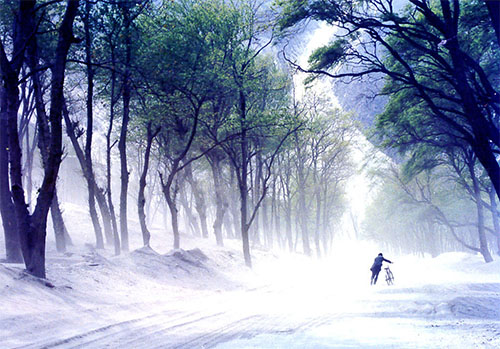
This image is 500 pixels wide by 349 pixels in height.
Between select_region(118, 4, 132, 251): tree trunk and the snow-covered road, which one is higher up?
select_region(118, 4, 132, 251): tree trunk

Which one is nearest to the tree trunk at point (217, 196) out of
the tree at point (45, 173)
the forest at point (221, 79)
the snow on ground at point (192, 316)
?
the forest at point (221, 79)

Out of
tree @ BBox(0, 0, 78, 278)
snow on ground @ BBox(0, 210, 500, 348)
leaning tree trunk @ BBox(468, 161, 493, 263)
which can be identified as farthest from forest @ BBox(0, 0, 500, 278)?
snow on ground @ BBox(0, 210, 500, 348)

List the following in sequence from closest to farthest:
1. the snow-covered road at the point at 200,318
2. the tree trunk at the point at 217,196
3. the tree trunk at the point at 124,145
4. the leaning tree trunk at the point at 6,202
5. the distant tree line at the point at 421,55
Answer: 1. the snow-covered road at the point at 200,318
2. the distant tree line at the point at 421,55
3. the leaning tree trunk at the point at 6,202
4. the tree trunk at the point at 124,145
5. the tree trunk at the point at 217,196

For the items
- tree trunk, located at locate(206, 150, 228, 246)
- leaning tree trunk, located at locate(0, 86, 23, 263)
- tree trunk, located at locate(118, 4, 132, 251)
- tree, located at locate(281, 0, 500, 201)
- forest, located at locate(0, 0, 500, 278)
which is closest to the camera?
forest, located at locate(0, 0, 500, 278)

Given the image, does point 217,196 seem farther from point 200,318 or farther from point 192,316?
point 200,318

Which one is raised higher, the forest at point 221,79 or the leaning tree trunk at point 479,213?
the forest at point 221,79

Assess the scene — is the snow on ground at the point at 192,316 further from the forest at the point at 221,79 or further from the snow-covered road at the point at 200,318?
the forest at the point at 221,79

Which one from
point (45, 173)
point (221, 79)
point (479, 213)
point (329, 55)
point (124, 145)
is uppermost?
point (221, 79)

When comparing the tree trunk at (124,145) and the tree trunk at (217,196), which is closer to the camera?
the tree trunk at (124,145)

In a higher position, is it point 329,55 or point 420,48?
point 329,55

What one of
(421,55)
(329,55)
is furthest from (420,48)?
(421,55)

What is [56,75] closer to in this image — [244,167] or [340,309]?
[340,309]

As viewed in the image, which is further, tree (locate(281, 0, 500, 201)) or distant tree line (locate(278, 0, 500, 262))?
distant tree line (locate(278, 0, 500, 262))

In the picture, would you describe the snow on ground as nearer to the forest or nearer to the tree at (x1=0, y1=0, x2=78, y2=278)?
the tree at (x1=0, y1=0, x2=78, y2=278)
